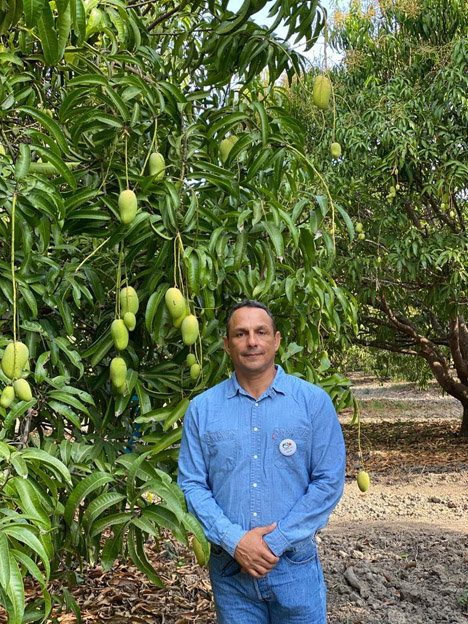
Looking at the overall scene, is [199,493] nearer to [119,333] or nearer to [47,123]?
[119,333]

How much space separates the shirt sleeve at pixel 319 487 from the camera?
155 centimetres

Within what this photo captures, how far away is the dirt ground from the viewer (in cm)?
303

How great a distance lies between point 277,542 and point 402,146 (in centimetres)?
429

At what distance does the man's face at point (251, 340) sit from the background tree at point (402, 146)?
12.0ft

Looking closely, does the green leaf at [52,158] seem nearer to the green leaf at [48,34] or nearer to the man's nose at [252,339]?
the green leaf at [48,34]

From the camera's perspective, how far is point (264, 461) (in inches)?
64.1

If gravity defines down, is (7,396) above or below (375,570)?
above

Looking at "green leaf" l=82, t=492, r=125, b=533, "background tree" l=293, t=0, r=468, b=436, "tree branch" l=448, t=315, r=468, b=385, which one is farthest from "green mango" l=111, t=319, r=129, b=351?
"tree branch" l=448, t=315, r=468, b=385

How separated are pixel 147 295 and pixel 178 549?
2.52m

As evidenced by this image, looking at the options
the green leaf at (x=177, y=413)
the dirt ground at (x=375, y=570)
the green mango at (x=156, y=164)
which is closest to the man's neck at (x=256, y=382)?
the green leaf at (x=177, y=413)

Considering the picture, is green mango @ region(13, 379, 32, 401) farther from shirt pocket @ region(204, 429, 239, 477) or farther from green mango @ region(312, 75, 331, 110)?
green mango @ region(312, 75, 331, 110)

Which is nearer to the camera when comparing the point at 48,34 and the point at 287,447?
the point at 48,34

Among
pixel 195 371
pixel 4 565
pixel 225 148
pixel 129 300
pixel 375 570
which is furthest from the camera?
pixel 375 570

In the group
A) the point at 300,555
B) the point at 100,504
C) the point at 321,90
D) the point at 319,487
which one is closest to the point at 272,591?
the point at 300,555
